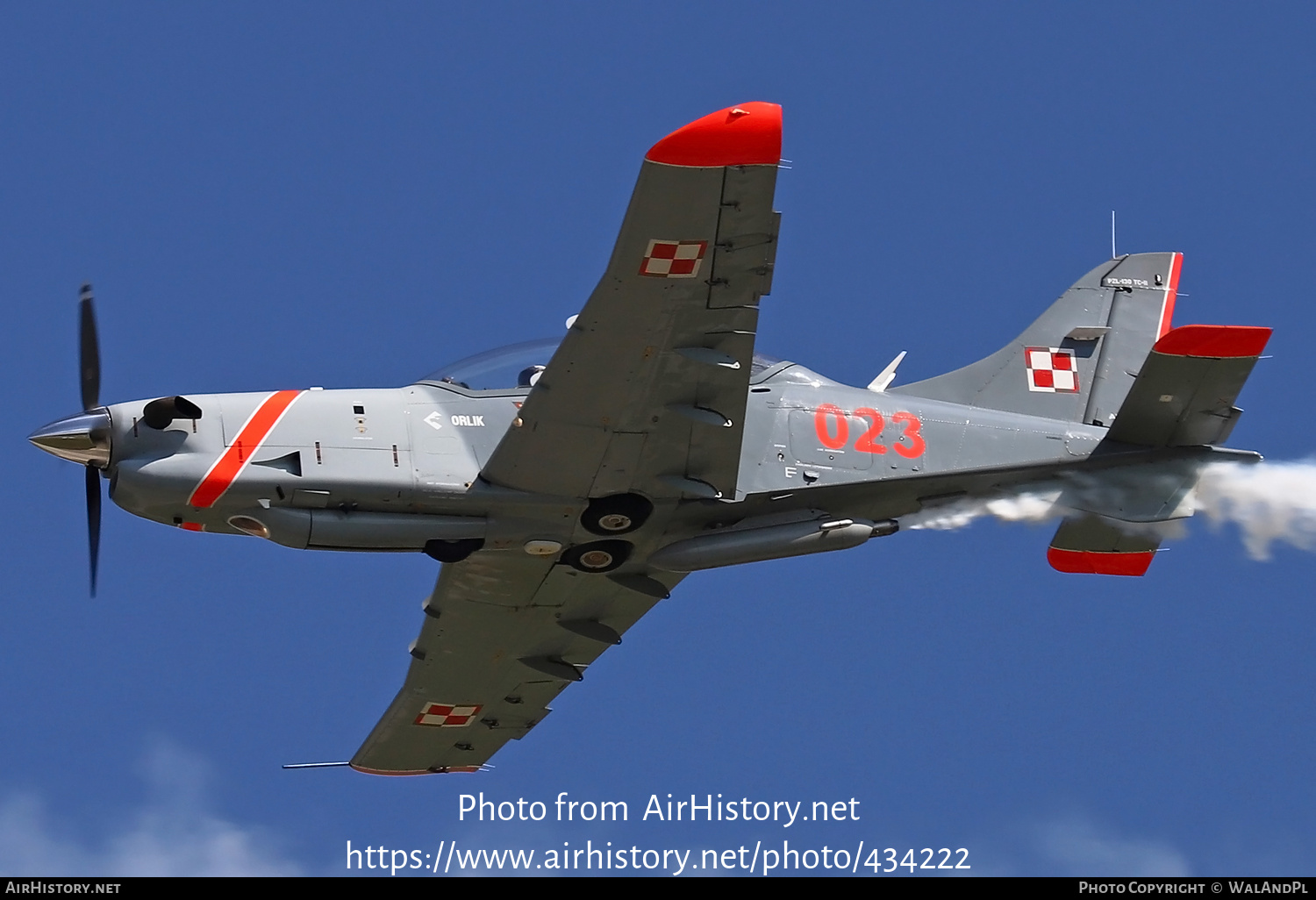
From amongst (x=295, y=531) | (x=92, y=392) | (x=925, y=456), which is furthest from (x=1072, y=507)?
(x=92, y=392)

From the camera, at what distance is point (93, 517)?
16.6 metres

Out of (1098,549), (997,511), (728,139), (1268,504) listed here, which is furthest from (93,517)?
(1268,504)

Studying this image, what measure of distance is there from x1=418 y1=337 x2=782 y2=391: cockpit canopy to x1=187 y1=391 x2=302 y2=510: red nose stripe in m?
1.49

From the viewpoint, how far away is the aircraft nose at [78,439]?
15.4 m

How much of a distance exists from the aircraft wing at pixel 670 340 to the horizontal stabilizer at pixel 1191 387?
4394 millimetres

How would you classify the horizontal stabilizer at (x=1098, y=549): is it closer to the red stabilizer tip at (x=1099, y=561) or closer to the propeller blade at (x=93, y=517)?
the red stabilizer tip at (x=1099, y=561)

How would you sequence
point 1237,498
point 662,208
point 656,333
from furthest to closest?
point 1237,498
point 656,333
point 662,208

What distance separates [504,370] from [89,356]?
370cm

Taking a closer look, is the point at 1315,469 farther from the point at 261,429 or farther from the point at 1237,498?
the point at 261,429

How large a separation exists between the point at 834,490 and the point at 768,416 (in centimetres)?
94

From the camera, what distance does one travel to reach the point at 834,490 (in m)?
17.2

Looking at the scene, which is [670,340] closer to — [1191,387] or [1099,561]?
[1191,387]

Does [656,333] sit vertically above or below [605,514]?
above
